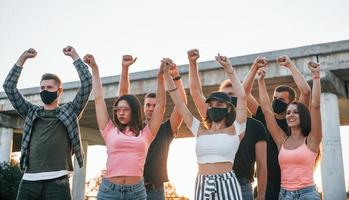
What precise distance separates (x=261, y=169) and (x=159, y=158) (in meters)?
1.25

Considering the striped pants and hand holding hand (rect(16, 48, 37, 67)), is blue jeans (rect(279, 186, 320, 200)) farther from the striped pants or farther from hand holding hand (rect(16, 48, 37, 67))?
hand holding hand (rect(16, 48, 37, 67))

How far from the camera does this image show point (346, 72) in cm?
1384

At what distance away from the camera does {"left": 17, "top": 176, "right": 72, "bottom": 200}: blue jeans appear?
4.68 m

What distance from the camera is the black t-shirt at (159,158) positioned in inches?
211

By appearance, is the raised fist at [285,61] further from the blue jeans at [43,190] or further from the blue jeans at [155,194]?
the blue jeans at [43,190]

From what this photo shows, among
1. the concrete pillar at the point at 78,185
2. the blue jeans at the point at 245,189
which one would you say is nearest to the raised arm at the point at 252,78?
the blue jeans at the point at 245,189

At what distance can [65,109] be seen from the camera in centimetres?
517

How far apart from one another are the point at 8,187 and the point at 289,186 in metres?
10.5

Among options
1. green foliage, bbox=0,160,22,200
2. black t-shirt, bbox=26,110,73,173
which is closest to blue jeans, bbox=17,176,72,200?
black t-shirt, bbox=26,110,73,173

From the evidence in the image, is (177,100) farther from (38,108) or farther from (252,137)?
(38,108)

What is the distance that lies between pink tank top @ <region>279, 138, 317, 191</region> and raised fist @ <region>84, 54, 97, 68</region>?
7.88 feet

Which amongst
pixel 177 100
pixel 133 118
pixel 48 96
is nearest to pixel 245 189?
pixel 177 100

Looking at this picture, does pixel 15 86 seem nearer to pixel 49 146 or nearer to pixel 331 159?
pixel 49 146

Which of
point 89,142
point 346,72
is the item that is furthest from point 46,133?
point 89,142
